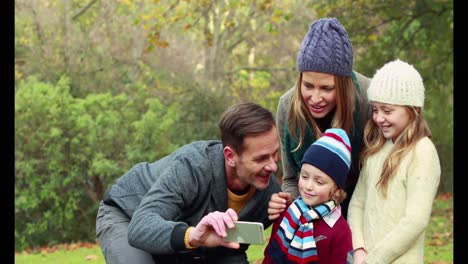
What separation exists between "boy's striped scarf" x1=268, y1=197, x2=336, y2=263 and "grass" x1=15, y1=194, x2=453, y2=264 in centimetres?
371

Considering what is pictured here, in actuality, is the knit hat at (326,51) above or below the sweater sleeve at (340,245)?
above

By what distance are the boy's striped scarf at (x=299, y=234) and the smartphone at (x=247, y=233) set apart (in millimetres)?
623

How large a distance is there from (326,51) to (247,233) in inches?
52.7

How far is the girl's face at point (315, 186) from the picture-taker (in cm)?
432

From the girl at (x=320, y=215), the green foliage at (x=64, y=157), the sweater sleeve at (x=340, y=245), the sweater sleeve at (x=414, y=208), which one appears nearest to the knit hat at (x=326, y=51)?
the girl at (x=320, y=215)

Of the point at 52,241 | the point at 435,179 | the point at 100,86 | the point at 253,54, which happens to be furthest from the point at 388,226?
the point at 253,54

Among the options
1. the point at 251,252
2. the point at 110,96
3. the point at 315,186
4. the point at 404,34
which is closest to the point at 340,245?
the point at 315,186

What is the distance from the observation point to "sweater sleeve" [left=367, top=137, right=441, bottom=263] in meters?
4.32

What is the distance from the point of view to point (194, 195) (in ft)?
14.3

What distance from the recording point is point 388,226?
14.6 ft

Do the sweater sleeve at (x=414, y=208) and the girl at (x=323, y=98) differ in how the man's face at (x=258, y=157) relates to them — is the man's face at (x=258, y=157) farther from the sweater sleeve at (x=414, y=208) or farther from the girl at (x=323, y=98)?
the sweater sleeve at (x=414, y=208)

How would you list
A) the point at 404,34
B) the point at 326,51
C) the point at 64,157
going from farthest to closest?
the point at 404,34, the point at 64,157, the point at 326,51

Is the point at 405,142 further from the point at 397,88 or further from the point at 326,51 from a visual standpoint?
the point at 326,51

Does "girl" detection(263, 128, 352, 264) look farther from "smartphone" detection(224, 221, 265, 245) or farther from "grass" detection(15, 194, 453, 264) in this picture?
"grass" detection(15, 194, 453, 264)
